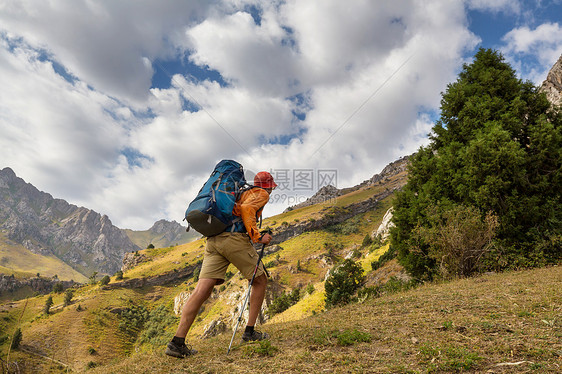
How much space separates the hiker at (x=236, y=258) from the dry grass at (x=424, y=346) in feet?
1.26

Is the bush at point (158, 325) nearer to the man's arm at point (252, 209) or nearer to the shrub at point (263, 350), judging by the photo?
the shrub at point (263, 350)

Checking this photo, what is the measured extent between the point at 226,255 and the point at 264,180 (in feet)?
4.88

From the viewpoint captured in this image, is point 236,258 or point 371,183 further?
point 371,183

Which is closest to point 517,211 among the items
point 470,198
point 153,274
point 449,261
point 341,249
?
point 470,198

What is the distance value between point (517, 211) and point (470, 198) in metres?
1.60

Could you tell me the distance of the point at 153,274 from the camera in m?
103

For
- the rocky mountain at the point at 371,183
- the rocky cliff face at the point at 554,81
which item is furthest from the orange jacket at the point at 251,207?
the rocky mountain at the point at 371,183

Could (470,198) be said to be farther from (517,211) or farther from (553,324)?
(553,324)

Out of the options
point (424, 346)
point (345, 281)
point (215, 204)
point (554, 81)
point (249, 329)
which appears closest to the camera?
point (424, 346)

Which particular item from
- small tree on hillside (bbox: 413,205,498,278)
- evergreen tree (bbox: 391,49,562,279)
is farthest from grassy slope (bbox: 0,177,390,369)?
small tree on hillside (bbox: 413,205,498,278)

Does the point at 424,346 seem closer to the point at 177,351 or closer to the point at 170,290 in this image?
the point at 177,351

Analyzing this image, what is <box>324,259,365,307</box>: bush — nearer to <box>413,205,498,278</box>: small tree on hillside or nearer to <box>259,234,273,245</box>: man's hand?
<box>413,205,498,278</box>: small tree on hillside

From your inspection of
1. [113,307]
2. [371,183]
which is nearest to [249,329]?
[113,307]

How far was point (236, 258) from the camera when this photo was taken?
443cm
